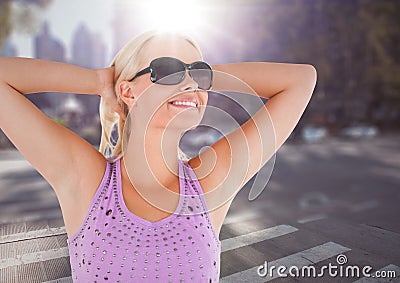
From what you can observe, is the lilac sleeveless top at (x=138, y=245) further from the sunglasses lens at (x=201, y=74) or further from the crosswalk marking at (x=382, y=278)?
the crosswalk marking at (x=382, y=278)

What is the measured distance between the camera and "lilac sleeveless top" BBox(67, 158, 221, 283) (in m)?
1.69

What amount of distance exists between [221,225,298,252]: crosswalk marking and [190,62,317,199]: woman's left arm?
1.86 meters

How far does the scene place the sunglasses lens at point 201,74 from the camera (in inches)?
70.3

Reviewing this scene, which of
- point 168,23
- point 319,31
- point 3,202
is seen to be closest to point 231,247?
point 168,23

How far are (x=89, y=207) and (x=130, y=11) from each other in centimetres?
3235

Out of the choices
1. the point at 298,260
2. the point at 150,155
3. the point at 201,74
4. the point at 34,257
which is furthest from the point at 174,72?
the point at 34,257

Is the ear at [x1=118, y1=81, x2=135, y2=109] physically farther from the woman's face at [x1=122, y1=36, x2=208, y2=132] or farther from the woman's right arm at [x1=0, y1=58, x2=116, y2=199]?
the woman's right arm at [x1=0, y1=58, x2=116, y2=199]

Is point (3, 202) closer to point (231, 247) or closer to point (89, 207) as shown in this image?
point (231, 247)

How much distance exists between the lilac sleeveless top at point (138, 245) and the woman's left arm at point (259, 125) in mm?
256

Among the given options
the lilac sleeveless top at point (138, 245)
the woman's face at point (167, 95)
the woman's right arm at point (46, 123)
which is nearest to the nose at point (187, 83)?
the woman's face at point (167, 95)

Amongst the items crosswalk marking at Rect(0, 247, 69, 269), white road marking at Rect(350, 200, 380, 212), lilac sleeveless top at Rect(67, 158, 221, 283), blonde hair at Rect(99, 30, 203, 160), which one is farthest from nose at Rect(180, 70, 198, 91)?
white road marking at Rect(350, 200, 380, 212)

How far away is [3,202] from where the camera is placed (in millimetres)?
10242

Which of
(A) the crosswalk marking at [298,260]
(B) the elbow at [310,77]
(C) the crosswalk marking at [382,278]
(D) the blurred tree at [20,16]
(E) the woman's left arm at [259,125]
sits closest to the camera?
(E) the woman's left arm at [259,125]

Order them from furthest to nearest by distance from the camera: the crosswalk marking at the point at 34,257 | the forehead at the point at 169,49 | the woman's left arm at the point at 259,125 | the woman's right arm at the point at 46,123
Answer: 1. the crosswalk marking at the point at 34,257
2. the woman's left arm at the point at 259,125
3. the forehead at the point at 169,49
4. the woman's right arm at the point at 46,123
